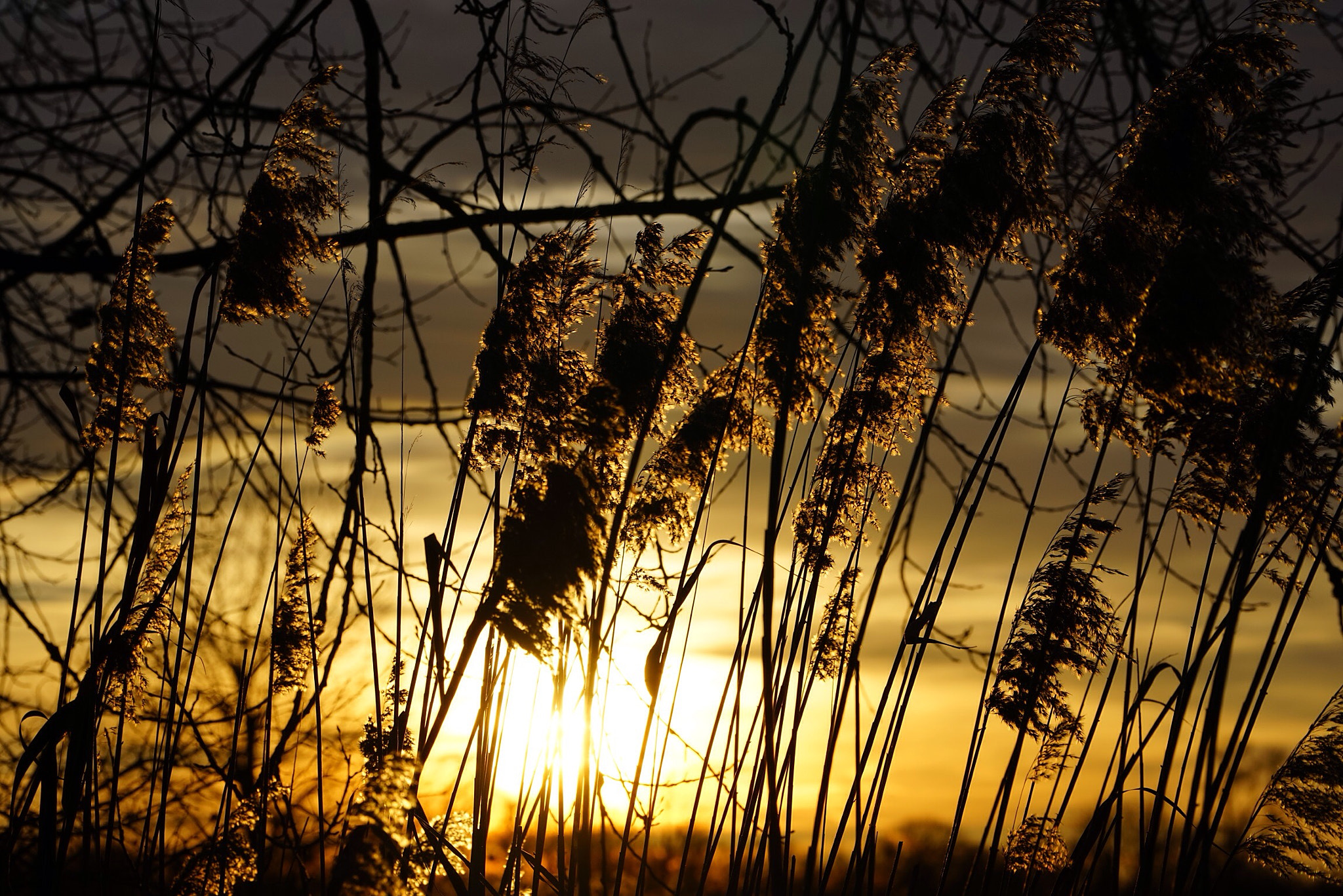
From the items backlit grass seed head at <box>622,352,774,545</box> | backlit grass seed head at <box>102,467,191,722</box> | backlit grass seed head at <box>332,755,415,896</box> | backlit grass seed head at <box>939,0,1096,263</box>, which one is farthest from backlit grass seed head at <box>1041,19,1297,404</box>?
backlit grass seed head at <box>102,467,191,722</box>

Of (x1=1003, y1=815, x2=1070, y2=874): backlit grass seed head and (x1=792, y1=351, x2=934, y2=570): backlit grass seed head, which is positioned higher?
(x1=792, y1=351, x2=934, y2=570): backlit grass seed head

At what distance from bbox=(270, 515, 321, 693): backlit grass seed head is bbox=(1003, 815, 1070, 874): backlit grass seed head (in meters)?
1.64

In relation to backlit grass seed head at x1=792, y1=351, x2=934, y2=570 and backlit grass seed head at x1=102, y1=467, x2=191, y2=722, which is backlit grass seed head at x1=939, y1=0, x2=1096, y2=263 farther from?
backlit grass seed head at x1=102, y1=467, x2=191, y2=722

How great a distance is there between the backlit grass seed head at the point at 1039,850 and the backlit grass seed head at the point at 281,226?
2.06 metres

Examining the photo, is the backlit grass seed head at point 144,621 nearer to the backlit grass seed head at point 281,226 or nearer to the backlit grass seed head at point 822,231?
the backlit grass seed head at point 281,226

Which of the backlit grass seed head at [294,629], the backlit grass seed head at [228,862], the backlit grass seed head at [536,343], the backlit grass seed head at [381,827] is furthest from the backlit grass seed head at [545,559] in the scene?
the backlit grass seed head at [228,862]

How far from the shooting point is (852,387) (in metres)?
2.04

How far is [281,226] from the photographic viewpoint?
2041 millimetres

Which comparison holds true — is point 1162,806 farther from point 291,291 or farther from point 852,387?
point 291,291

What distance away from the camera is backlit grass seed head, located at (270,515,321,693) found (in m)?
2.10

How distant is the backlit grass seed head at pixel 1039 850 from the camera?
2.03 m

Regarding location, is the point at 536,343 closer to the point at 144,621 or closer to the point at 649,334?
the point at 649,334

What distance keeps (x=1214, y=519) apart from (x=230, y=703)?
15.2 ft

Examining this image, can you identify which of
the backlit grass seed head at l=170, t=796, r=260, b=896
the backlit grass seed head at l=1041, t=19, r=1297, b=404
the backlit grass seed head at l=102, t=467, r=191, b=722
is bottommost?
the backlit grass seed head at l=170, t=796, r=260, b=896
